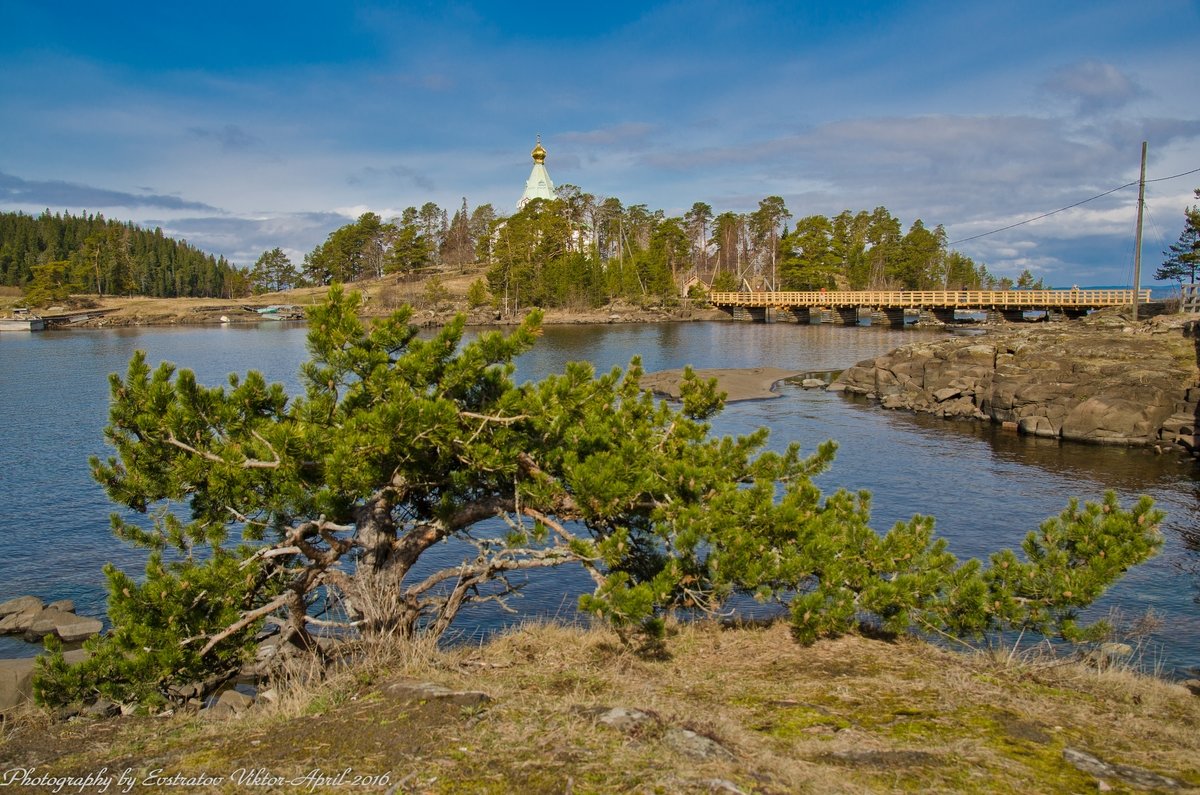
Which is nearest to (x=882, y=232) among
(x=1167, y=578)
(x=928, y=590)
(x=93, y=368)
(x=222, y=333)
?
(x=222, y=333)

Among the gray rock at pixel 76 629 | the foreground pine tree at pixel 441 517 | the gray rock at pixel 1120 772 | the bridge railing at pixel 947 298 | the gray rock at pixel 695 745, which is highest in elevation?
the bridge railing at pixel 947 298

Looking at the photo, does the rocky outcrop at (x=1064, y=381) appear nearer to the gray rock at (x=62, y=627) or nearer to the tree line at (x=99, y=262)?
the gray rock at (x=62, y=627)

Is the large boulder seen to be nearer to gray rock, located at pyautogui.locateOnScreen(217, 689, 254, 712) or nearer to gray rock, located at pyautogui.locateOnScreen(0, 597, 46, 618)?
gray rock, located at pyautogui.locateOnScreen(217, 689, 254, 712)

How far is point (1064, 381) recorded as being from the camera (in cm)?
3206

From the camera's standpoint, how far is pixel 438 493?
31.7 ft

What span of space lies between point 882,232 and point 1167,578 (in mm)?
97444

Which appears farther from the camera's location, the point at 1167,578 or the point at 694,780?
the point at 1167,578

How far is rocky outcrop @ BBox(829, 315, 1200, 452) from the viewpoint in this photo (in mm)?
28406

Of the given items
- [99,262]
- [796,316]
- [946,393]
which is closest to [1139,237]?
[946,393]

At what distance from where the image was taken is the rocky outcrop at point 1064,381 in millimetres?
28406

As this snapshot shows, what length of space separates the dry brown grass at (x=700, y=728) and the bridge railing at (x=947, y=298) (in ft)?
223

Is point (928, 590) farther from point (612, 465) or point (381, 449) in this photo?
point (381, 449)

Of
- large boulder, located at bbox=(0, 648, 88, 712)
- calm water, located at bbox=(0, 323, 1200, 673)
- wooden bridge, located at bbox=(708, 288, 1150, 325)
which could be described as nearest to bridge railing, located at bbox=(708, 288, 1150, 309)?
wooden bridge, located at bbox=(708, 288, 1150, 325)

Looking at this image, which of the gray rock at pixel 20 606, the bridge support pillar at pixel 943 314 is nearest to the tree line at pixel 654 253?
the bridge support pillar at pixel 943 314
